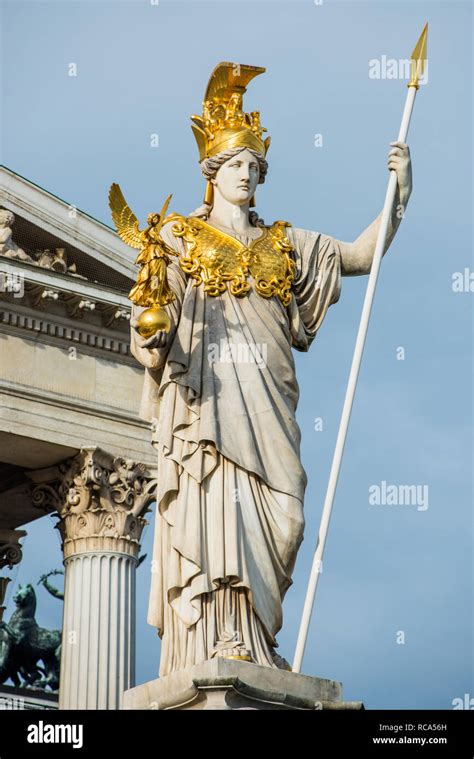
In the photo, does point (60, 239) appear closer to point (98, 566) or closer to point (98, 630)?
point (98, 566)

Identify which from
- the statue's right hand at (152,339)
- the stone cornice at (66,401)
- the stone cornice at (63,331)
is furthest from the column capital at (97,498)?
the statue's right hand at (152,339)

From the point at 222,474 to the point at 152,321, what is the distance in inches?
48.2

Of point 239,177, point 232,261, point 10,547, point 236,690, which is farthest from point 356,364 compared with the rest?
point 10,547

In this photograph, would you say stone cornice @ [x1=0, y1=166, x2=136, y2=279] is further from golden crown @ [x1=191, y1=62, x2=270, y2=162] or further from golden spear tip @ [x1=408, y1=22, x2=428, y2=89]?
golden spear tip @ [x1=408, y1=22, x2=428, y2=89]

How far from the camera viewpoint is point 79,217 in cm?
3694

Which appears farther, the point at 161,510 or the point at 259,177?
the point at 259,177

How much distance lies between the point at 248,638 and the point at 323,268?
126 inches

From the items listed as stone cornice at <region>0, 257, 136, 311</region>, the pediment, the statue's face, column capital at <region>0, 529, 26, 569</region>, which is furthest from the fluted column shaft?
the statue's face

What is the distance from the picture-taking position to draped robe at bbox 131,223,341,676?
1321 centimetres

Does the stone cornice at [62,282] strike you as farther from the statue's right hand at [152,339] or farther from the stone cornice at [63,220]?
the statue's right hand at [152,339]

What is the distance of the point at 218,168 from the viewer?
48.7 feet

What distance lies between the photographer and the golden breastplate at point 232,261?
46.8ft
